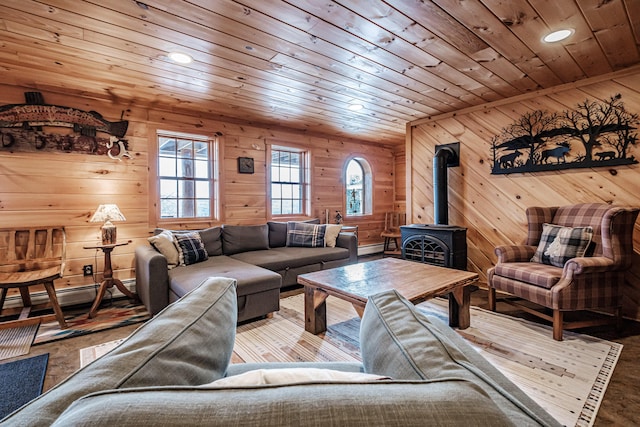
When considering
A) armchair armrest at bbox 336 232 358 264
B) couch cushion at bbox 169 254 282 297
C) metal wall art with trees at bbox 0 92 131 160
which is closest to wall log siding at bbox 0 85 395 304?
metal wall art with trees at bbox 0 92 131 160

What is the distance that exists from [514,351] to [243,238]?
3109 mm

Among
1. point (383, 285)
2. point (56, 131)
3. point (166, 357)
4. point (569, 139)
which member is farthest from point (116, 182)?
point (569, 139)

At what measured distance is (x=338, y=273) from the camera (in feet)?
8.86

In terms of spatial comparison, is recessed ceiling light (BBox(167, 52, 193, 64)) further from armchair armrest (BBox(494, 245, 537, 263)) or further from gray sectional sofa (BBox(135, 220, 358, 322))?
armchair armrest (BBox(494, 245, 537, 263))

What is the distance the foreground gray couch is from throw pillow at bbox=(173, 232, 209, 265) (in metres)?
2.71

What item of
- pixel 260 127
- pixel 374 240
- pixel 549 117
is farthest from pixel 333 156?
pixel 549 117

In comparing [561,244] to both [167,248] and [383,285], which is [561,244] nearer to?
[383,285]

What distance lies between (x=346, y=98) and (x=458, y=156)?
1774 mm

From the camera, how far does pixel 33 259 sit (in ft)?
9.61

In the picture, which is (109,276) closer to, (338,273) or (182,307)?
(338,273)

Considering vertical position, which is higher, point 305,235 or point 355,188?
point 355,188

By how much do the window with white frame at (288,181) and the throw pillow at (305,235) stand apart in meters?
0.63

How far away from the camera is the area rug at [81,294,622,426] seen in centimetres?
176

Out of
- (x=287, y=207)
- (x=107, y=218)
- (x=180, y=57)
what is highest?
(x=180, y=57)
